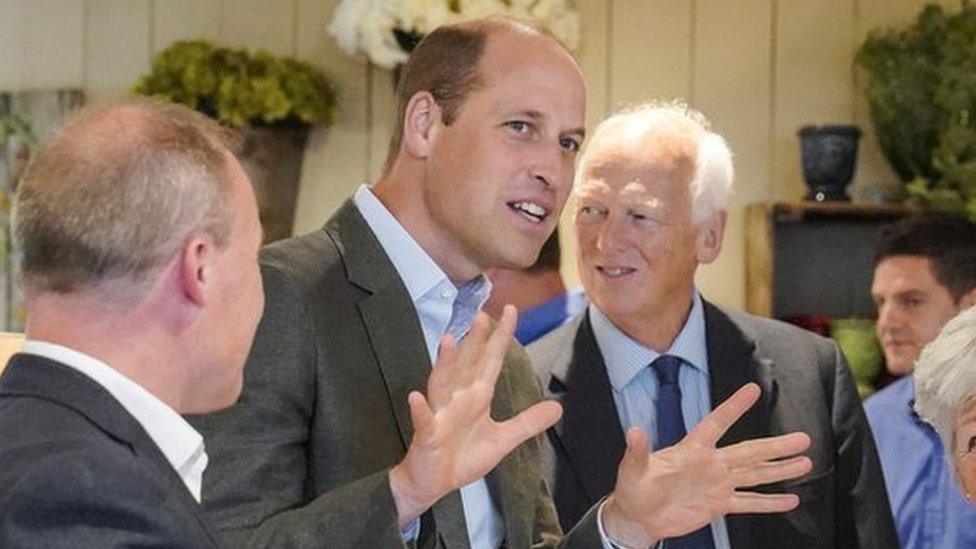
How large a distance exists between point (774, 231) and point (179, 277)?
2598mm

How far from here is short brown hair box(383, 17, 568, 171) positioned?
1.83 meters

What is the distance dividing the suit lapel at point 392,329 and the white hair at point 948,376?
680 mm

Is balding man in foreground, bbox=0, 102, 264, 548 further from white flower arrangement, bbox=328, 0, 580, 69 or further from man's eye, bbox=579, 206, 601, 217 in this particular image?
white flower arrangement, bbox=328, 0, 580, 69

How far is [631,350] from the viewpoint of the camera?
244 centimetres

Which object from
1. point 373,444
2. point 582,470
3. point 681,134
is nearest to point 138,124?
point 373,444

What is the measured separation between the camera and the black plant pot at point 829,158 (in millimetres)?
3574

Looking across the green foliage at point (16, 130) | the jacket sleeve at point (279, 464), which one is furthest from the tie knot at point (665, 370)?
the green foliage at point (16, 130)

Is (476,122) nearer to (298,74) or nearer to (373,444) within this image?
(373,444)

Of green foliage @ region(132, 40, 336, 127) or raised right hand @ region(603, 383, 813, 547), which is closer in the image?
raised right hand @ region(603, 383, 813, 547)

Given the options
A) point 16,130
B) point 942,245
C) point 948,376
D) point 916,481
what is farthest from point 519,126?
point 16,130

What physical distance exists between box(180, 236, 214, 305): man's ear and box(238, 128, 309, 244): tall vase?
2442 millimetres

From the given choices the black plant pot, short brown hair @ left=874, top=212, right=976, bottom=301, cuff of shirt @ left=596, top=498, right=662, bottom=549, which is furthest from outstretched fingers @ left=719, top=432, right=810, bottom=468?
the black plant pot

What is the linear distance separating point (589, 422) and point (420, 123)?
0.66 meters

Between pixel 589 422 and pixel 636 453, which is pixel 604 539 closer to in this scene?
pixel 636 453
